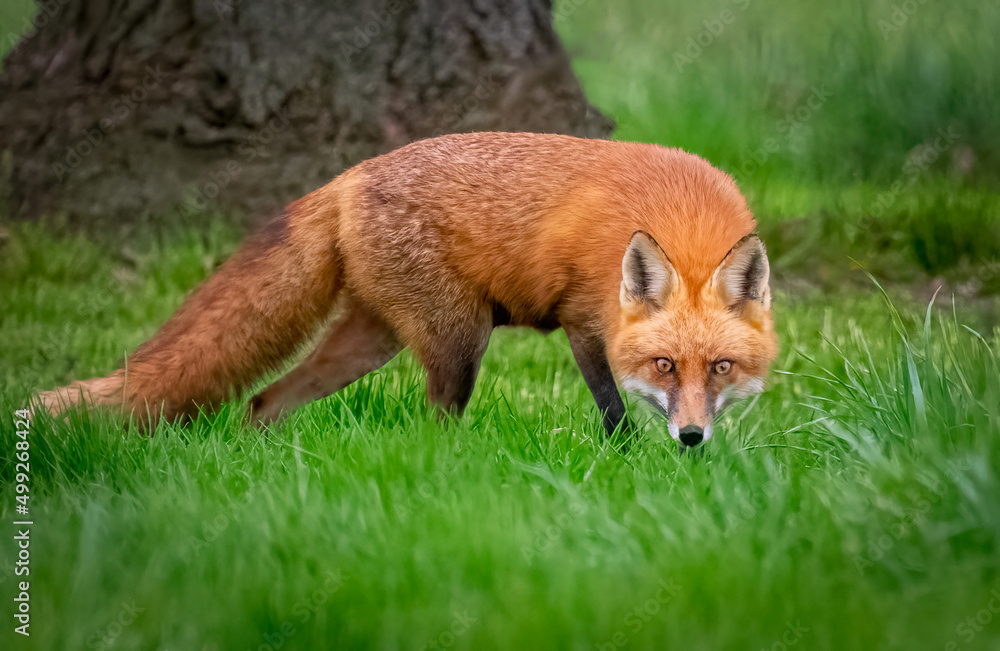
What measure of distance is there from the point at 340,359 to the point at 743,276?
204 cm

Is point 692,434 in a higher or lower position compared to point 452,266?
lower

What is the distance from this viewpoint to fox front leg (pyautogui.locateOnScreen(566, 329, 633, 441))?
12.9 feet

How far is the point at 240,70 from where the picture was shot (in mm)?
6895

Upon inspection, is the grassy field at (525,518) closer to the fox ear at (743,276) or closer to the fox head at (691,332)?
the fox head at (691,332)

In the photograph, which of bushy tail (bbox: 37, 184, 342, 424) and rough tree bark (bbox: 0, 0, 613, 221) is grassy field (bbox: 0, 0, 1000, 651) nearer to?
bushy tail (bbox: 37, 184, 342, 424)

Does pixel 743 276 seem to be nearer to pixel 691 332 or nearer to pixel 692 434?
pixel 691 332

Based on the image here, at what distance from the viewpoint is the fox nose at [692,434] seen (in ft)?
10.5

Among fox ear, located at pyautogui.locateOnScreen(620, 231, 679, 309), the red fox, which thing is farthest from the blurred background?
fox ear, located at pyautogui.locateOnScreen(620, 231, 679, 309)

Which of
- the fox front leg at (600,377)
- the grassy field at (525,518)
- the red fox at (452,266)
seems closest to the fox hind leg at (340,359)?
the red fox at (452,266)

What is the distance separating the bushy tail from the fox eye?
1874 mm

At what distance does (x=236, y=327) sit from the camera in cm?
401

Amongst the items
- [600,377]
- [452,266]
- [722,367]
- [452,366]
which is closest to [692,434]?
[722,367]

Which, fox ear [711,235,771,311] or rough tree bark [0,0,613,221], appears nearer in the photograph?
fox ear [711,235,771,311]

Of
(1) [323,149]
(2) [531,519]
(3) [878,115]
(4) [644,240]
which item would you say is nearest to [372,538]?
(2) [531,519]
